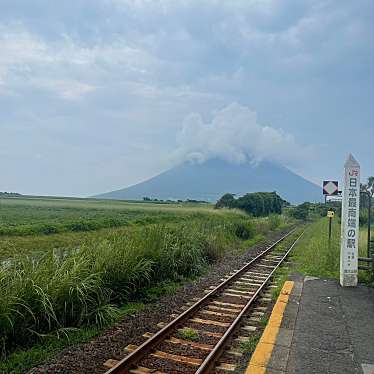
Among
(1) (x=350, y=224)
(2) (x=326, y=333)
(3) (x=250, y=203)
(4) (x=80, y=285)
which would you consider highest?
(3) (x=250, y=203)

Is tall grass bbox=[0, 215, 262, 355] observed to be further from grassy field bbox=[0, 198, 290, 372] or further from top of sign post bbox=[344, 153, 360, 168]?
top of sign post bbox=[344, 153, 360, 168]

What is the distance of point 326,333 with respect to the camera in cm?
561

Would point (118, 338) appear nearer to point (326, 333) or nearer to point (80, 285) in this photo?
point (80, 285)

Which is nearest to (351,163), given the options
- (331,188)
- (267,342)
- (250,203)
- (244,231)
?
(331,188)

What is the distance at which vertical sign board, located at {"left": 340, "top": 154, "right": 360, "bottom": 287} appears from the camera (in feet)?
27.9

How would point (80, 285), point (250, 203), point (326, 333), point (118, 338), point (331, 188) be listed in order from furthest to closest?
point (250, 203) < point (331, 188) < point (80, 285) < point (326, 333) < point (118, 338)

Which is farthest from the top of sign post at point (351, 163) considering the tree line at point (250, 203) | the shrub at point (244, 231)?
the tree line at point (250, 203)

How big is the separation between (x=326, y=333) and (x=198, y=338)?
1.82 meters

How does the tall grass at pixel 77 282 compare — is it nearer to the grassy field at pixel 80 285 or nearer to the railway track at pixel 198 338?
the grassy field at pixel 80 285

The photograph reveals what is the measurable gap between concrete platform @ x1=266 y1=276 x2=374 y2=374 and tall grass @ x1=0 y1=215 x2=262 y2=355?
2.71 metres

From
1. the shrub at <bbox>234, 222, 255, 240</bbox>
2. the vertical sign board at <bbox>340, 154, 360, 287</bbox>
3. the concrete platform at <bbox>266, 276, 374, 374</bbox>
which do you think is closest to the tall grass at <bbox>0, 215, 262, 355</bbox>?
the concrete platform at <bbox>266, 276, 374, 374</bbox>

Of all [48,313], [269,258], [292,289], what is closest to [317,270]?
[292,289]

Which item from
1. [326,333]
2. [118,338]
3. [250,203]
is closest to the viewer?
[118,338]

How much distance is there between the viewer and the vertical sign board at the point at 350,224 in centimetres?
849
